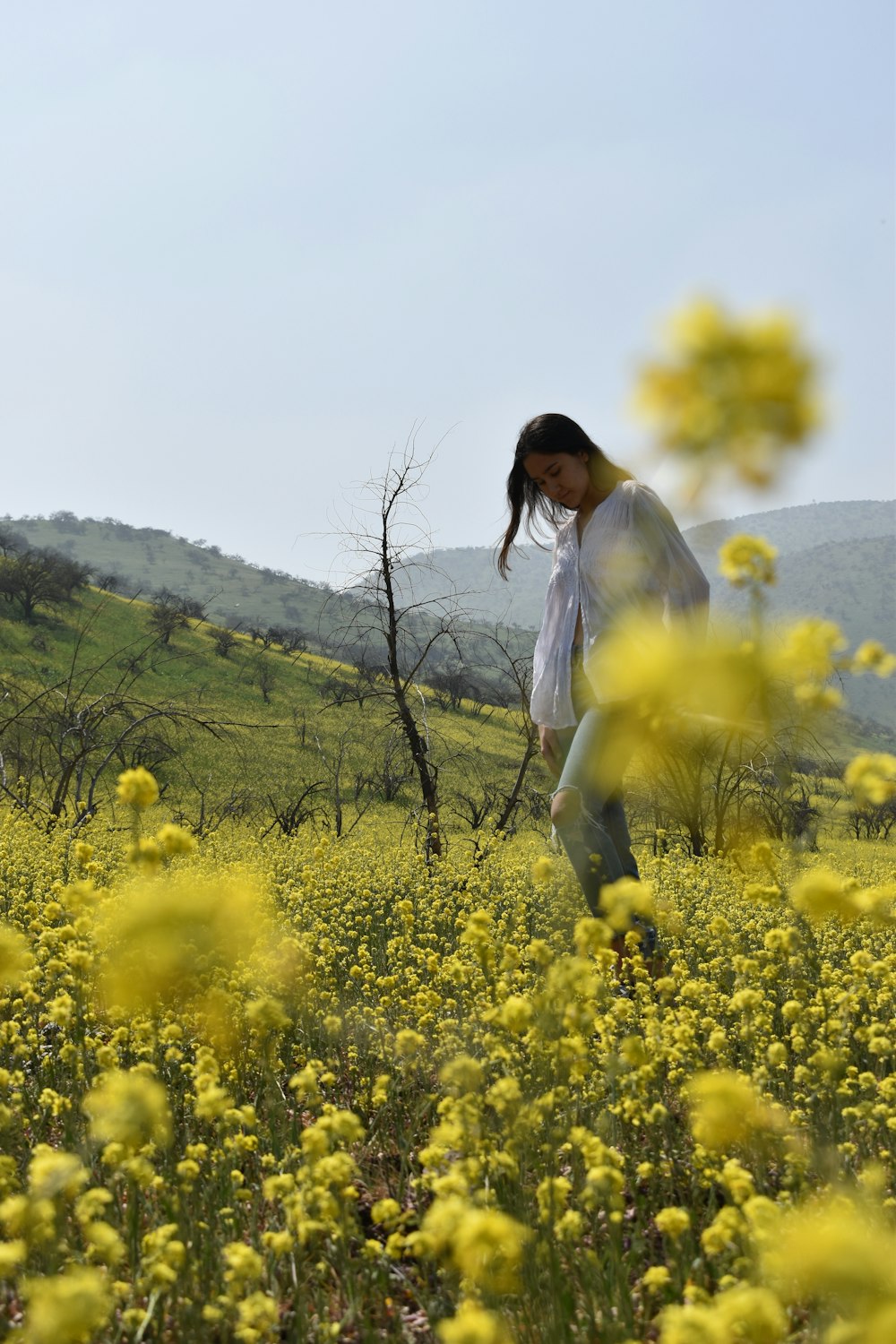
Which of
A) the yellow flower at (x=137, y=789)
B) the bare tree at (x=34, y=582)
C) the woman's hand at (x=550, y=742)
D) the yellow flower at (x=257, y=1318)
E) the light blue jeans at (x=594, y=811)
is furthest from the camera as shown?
the bare tree at (x=34, y=582)

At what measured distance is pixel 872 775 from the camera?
5.71 feet

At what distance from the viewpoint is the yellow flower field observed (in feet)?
5.51

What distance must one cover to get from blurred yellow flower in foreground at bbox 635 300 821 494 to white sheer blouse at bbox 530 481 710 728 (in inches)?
56.3

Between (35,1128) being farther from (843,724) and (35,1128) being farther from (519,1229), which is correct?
(843,724)

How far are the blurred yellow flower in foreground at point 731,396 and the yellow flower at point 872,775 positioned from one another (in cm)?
74

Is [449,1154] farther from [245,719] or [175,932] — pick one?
[245,719]

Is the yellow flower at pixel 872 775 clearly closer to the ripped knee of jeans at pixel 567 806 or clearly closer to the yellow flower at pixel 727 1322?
the yellow flower at pixel 727 1322

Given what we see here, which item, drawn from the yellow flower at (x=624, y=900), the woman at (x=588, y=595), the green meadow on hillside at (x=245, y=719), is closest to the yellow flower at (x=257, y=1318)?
the yellow flower at (x=624, y=900)

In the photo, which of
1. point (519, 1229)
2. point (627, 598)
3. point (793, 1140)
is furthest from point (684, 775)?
point (519, 1229)

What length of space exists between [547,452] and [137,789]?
2378 millimetres

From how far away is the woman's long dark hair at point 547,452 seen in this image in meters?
3.79

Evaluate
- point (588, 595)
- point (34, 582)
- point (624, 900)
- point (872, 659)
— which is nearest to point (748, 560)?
point (872, 659)

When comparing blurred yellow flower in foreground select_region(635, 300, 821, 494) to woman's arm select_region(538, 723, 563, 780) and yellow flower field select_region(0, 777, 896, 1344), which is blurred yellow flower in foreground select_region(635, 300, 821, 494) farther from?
woman's arm select_region(538, 723, 563, 780)

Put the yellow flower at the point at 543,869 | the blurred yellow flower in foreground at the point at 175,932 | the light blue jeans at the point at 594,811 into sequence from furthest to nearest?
1. the light blue jeans at the point at 594,811
2. the yellow flower at the point at 543,869
3. the blurred yellow flower in foreground at the point at 175,932
